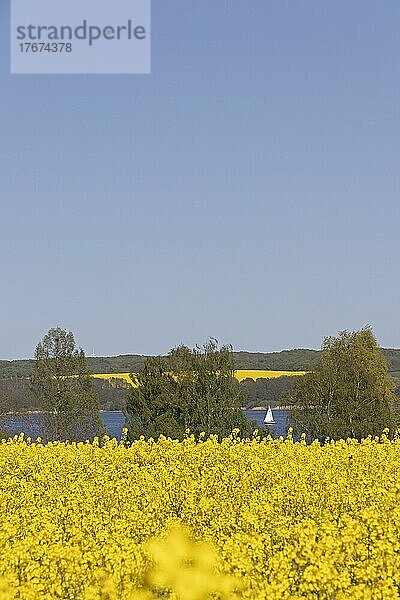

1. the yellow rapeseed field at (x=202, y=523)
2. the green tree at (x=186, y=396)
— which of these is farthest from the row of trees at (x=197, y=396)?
the yellow rapeseed field at (x=202, y=523)

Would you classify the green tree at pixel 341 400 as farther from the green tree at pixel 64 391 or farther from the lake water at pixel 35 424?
the green tree at pixel 64 391

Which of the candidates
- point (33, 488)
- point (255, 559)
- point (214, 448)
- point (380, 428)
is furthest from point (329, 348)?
point (255, 559)

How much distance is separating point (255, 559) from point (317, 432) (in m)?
17.7

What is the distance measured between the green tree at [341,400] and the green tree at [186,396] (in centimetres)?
536

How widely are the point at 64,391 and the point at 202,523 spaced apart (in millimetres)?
15015

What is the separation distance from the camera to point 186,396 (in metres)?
19.0

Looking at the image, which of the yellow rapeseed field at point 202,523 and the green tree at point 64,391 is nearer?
the yellow rapeseed field at point 202,523

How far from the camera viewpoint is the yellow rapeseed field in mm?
6488

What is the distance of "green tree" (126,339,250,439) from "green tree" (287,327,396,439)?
5359 millimetres

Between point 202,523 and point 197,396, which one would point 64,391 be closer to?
point 197,396

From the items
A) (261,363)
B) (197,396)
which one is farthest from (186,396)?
(261,363)

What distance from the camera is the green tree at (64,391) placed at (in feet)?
73.7

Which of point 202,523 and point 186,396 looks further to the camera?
point 186,396

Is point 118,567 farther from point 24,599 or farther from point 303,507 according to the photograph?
point 303,507
